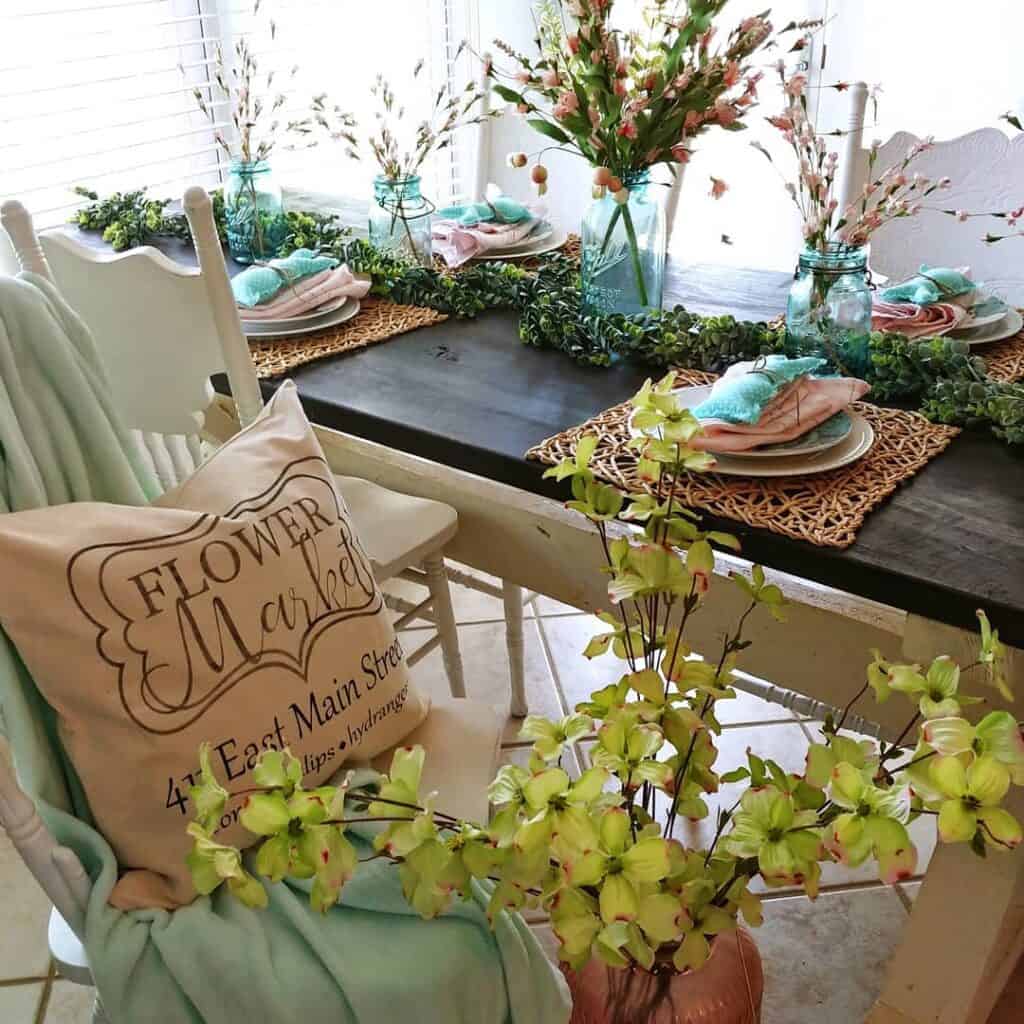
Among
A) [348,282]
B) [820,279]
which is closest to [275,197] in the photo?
[348,282]

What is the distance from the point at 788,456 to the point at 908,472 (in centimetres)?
12

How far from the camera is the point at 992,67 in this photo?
2660 mm

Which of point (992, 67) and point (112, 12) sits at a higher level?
point (112, 12)

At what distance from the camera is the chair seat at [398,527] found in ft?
5.25

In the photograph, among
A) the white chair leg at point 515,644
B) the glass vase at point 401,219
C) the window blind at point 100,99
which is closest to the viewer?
the glass vase at point 401,219

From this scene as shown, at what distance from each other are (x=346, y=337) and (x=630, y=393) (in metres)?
0.45

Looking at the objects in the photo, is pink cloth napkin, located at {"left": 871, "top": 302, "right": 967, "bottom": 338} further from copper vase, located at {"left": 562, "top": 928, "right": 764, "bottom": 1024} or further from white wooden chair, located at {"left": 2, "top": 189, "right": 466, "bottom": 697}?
copper vase, located at {"left": 562, "top": 928, "right": 764, "bottom": 1024}

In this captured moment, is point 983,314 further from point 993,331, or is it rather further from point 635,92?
point 635,92

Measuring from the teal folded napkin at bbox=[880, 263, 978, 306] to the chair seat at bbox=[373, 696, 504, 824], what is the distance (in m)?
0.81

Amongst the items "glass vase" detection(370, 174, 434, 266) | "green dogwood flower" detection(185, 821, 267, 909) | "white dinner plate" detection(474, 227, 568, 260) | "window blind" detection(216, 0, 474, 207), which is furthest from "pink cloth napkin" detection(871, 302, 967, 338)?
"window blind" detection(216, 0, 474, 207)

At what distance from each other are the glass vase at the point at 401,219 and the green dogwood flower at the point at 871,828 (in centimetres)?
141

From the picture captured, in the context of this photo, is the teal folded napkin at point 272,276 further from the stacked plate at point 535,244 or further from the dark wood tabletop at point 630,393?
the stacked plate at point 535,244

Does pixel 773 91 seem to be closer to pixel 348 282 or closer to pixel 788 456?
pixel 348 282

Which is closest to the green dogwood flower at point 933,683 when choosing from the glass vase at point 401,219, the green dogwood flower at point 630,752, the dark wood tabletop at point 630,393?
the green dogwood flower at point 630,752
